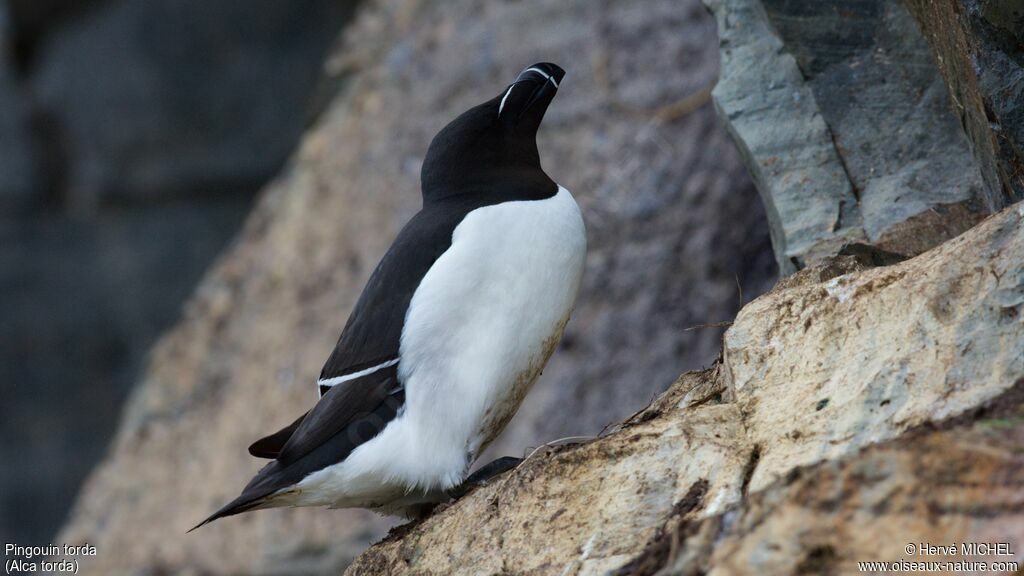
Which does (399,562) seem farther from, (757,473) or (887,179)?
(887,179)

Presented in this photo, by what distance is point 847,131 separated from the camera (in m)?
3.10

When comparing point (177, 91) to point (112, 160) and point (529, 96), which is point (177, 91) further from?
point (529, 96)

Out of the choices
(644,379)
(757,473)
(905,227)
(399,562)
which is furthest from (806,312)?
(644,379)

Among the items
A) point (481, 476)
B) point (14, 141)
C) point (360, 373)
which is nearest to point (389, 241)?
point (360, 373)

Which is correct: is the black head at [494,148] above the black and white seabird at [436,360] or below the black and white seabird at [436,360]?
above

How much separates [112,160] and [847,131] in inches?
212

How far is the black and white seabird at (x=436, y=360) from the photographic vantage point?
2.82 m

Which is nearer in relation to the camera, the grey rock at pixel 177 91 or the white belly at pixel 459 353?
the white belly at pixel 459 353

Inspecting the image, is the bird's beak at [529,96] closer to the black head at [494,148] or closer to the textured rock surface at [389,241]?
the black head at [494,148]

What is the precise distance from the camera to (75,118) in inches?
293

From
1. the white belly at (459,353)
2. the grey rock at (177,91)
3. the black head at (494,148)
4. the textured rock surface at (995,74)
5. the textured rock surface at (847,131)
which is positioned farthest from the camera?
the grey rock at (177,91)

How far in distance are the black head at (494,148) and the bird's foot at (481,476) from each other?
68 centimetres

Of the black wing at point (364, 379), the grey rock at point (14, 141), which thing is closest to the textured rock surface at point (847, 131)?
the black wing at point (364, 379)

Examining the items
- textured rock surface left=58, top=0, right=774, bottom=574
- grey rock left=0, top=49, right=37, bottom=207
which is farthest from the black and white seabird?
grey rock left=0, top=49, right=37, bottom=207
